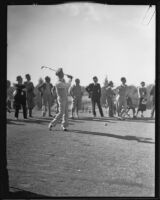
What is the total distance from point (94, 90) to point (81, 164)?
7239 millimetres

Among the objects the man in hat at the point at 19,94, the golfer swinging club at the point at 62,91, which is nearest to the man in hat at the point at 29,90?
the man in hat at the point at 19,94

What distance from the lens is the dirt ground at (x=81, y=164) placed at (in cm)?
446

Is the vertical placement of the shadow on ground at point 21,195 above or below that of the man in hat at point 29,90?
below

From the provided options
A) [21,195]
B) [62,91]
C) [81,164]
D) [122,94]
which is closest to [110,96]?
[122,94]

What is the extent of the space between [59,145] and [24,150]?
2.85 ft

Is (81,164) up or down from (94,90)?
down

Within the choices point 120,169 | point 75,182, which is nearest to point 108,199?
point 75,182

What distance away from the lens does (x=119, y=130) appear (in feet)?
30.2

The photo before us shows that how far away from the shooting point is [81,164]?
543cm

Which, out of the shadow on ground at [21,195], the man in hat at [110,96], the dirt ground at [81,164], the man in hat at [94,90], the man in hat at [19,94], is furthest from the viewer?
the man in hat at [110,96]

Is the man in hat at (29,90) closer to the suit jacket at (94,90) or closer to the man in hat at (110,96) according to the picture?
the suit jacket at (94,90)

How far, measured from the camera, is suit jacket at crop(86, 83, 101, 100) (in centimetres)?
1237

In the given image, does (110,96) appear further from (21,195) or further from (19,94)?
(21,195)

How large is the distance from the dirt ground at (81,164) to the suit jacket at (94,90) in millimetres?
4426
